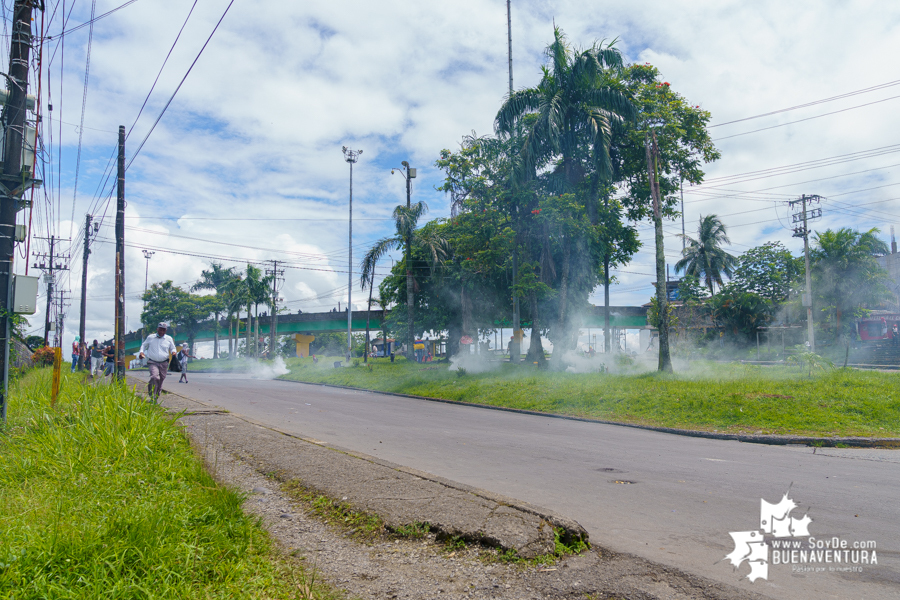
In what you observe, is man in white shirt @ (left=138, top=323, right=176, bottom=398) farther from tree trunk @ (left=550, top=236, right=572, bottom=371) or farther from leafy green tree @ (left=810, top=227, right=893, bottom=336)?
leafy green tree @ (left=810, top=227, right=893, bottom=336)

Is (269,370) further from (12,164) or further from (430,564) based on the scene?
(430,564)

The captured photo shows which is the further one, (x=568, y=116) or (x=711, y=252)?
(x=711, y=252)

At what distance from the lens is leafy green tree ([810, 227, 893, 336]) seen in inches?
1358

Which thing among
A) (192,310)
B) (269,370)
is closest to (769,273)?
(269,370)

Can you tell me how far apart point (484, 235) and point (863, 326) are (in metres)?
30.6

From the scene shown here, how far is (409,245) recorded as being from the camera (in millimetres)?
31141

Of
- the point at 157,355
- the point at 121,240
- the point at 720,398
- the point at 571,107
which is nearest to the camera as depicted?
the point at 157,355

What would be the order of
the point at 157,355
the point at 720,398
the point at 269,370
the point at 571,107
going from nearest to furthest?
the point at 157,355, the point at 720,398, the point at 571,107, the point at 269,370

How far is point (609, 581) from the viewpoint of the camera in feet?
10.9

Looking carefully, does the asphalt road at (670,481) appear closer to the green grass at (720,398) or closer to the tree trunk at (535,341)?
the green grass at (720,398)

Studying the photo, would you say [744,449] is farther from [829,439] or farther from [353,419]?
[353,419]

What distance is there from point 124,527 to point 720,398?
1228 centimetres

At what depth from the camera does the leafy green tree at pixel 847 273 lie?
34.5 m

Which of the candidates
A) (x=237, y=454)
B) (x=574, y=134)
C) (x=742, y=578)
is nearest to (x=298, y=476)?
(x=237, y=454)
